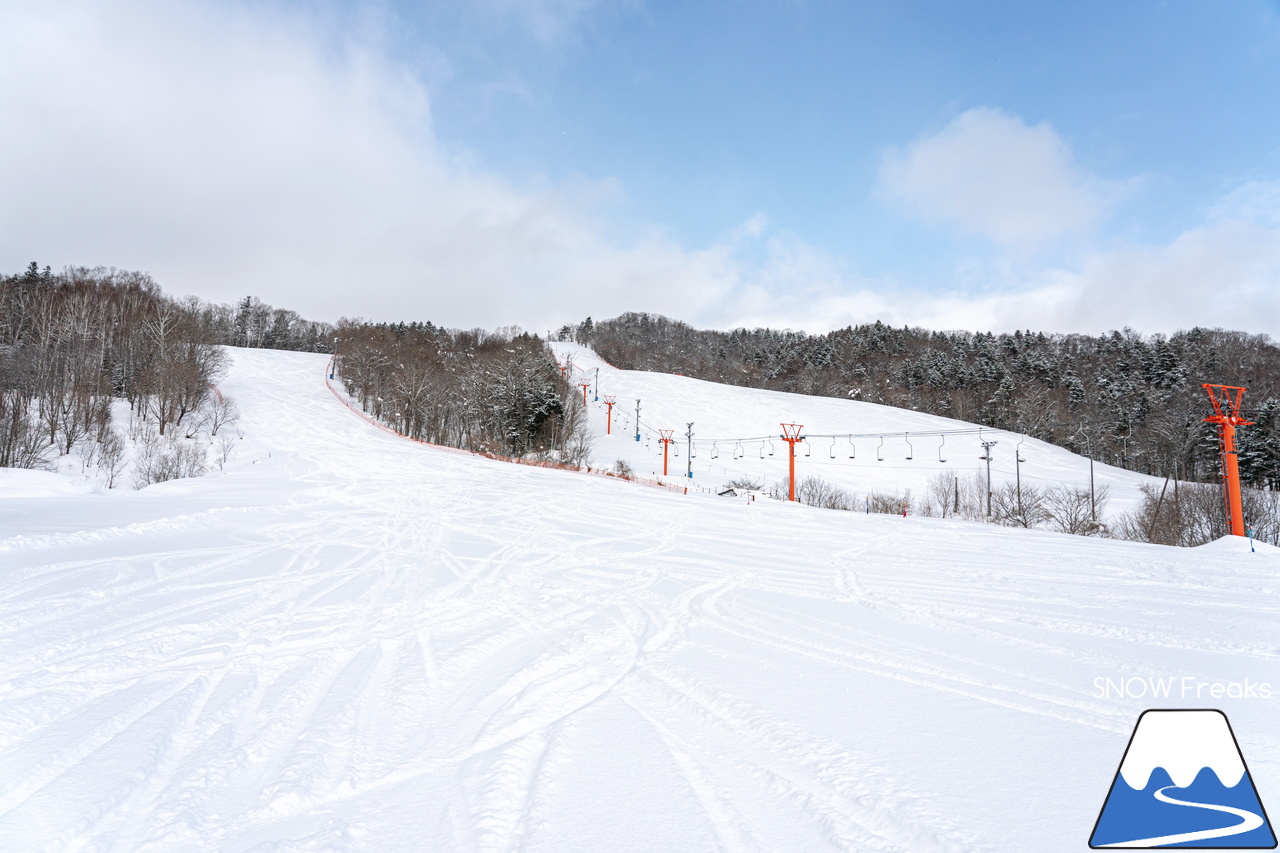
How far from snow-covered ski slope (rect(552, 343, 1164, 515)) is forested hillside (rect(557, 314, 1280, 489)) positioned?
1073cm

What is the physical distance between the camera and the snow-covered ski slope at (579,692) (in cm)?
264

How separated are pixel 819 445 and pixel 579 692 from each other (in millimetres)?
54669

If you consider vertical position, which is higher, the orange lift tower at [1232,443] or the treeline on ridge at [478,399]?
the treeline on ridge at [478,399]

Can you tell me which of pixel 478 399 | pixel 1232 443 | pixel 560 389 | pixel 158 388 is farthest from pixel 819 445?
pixel 158 388

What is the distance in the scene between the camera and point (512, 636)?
541 cm

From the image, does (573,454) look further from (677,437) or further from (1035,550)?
(1035,550)

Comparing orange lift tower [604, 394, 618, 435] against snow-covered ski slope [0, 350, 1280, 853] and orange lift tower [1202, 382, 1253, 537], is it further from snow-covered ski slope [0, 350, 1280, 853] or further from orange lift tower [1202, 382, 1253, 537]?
snow-covered ski slope [0, 350, 1280, 853]

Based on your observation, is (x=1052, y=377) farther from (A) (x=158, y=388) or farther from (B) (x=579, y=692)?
(A) (x=158, y=388)

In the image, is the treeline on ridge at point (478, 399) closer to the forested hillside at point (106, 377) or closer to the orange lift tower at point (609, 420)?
the orange lift tower at point (609, 420)

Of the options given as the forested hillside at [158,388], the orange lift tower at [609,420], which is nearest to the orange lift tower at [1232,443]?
the forested hillside at [158,388]

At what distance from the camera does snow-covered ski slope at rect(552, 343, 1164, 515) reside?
44.6 m

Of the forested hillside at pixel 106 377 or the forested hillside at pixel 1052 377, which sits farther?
the forested hillside at pixel 1052 377

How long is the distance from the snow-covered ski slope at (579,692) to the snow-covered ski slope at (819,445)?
3108cm

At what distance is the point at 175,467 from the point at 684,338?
4662 inches
